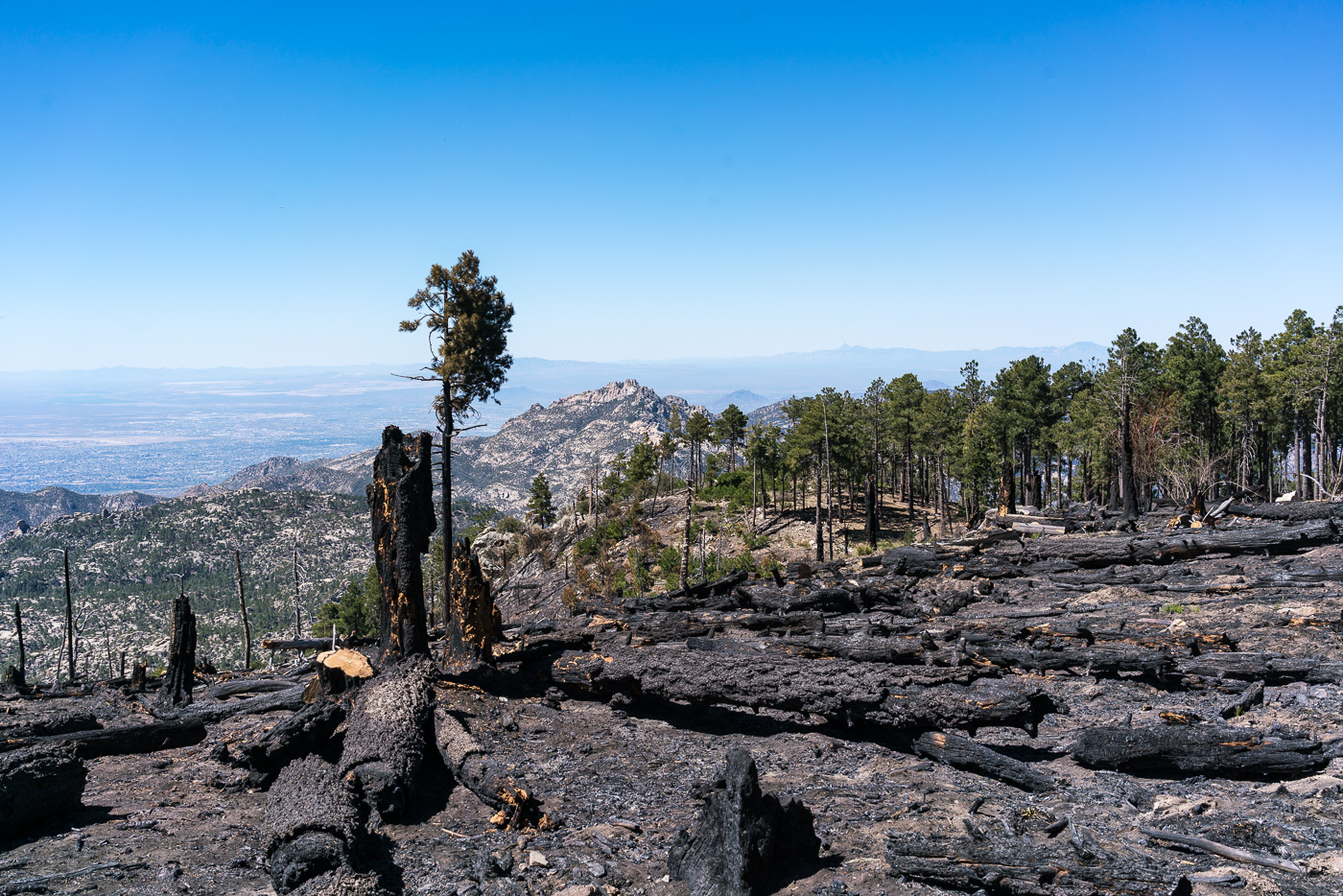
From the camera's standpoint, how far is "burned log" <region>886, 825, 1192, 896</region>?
18.7ft

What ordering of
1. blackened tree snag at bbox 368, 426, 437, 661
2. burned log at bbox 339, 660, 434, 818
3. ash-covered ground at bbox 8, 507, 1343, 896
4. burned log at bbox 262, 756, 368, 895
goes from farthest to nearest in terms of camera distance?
blackened tree snag at bbox 368, 426, 437, 661 → burned log at bbox 339, 660, 434, 818 → ash-covered ground at bbox 8, 507, 1343, 896 → burned log at bbox 262, 756, 368, 895

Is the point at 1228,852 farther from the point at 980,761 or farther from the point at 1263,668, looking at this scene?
the point at 1263,668

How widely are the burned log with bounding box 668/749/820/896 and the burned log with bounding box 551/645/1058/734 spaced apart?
3001mm

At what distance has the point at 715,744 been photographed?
34.8 feet

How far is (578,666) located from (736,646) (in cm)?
310

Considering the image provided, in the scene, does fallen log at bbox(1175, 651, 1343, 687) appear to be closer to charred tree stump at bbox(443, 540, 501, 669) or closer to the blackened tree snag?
charred tree stump at bbox(443, 540, 501, 669)

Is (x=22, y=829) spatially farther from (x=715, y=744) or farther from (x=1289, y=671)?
(x=1289, y=671)

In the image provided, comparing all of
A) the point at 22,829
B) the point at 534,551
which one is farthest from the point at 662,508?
the point at 22,829

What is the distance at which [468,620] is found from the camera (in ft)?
41.2

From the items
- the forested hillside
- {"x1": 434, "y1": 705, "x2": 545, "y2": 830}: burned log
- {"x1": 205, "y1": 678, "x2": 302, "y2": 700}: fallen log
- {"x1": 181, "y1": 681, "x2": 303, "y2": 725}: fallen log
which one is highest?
{"x1": 434, "y1": 705, "x2": 545, "y2": 830}: burned log

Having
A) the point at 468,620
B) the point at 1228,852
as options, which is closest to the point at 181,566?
the point at 468,620

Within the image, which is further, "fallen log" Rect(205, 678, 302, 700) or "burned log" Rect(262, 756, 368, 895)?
"fallen log" Rect(205, 678, 302, 700)

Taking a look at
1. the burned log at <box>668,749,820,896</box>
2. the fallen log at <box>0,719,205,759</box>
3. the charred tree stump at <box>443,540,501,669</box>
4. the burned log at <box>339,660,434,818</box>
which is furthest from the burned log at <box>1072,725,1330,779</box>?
the fallen log at <box>0,719,205,759</box>

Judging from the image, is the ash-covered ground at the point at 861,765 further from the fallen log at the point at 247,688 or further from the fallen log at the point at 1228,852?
the fallen log at the point at 247,688
